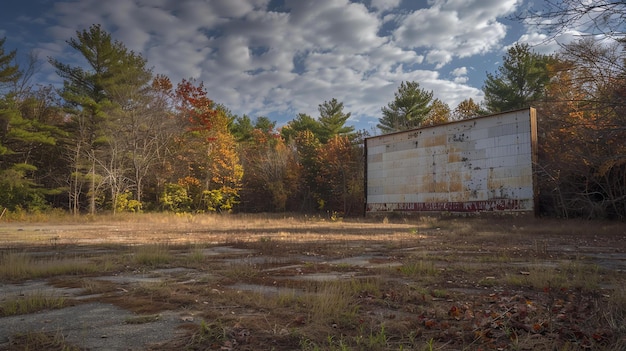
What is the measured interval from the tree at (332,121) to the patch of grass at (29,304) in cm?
4630

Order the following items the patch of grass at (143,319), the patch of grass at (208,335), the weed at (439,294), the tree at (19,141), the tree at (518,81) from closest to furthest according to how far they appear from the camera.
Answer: the patch of grass at (208,335) < the patch of grass at (143,319) < the weed at (439,294) < the tree at (19,141) < the tree at (518,81)

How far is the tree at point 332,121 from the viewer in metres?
50.7

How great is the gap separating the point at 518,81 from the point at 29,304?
39.9m

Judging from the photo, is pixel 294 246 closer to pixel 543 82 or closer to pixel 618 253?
pixel 618 253

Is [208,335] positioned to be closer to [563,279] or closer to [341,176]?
[563,279]

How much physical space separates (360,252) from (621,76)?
20.5 ft

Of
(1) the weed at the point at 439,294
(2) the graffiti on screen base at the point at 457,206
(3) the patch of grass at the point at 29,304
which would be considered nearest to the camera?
(3) the patch of grass at the point at 29,304

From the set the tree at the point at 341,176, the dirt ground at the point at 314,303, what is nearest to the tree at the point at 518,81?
the tree at the point at 341,176

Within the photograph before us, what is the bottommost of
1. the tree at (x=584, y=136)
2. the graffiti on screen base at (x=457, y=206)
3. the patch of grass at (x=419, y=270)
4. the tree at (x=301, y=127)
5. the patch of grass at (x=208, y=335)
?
the patch of grass at (x=419, y=270)

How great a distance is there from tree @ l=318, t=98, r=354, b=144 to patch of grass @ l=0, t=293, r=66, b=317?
46304mm

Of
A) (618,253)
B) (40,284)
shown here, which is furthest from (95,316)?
(618,253)

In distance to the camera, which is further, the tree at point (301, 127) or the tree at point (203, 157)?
the tree at point (301, 127)

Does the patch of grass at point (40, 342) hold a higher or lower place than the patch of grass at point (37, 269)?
higher

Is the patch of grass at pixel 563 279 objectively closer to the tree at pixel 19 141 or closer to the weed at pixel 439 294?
the weed at pixel 439 294
